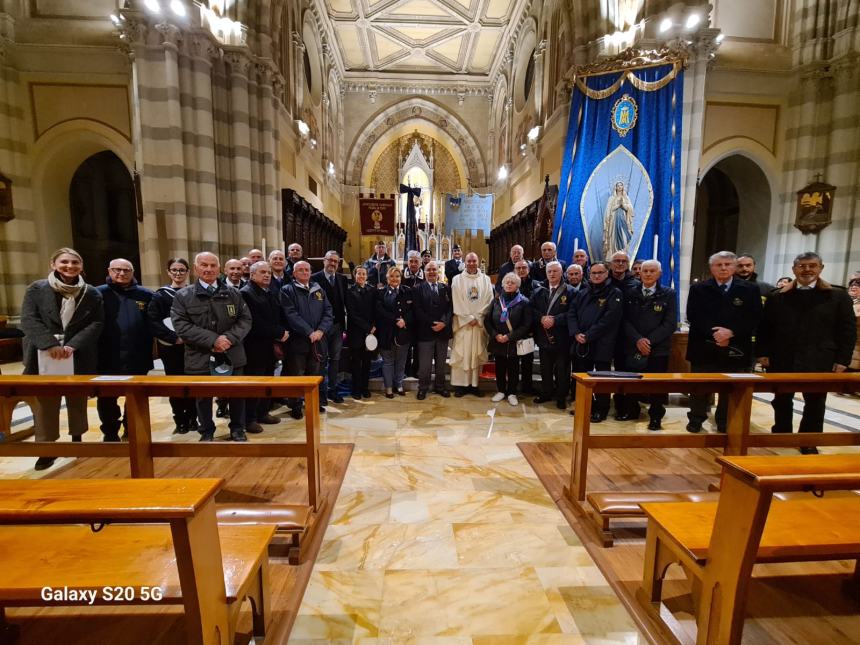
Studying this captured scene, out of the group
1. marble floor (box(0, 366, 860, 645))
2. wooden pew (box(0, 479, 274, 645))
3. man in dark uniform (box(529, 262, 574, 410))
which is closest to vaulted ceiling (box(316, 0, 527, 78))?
man in dark uniform (box(529, 262, 574, 410))

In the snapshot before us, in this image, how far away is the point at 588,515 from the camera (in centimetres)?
255

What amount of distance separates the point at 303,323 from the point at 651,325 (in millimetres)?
3535

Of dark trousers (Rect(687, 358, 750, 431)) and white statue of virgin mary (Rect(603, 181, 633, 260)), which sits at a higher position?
white statue of virgin mary (Rect(603, 181, 633, 260))

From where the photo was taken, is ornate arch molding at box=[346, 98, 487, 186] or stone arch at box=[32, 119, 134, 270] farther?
ornate arch molding at box=[346, 98, 487, 186]

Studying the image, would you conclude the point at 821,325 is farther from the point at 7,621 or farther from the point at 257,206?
the point at 257,206

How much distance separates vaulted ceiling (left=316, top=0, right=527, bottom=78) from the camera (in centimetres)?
1200

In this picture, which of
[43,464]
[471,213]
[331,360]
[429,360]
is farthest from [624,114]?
[43,464]

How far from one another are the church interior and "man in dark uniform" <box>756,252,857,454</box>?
64 millimetres

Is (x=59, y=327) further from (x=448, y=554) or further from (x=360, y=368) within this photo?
(x=448, y=554)

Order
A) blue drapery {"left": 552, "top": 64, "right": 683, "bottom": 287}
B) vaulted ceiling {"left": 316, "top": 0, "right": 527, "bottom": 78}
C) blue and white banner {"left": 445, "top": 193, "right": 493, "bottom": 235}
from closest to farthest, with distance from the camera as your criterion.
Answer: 1. blue drapery {"left": 552, "top": 64, "right": 683, "bottom": 287}
2. blue and white banner {"left": 445, "top": 193, "right": 493, "bottom": 235}
3. vaulted ceiling {"left": 316, "top": 0, "right": 527, "bottom": 78}

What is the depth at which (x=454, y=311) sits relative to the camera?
520 centimetres

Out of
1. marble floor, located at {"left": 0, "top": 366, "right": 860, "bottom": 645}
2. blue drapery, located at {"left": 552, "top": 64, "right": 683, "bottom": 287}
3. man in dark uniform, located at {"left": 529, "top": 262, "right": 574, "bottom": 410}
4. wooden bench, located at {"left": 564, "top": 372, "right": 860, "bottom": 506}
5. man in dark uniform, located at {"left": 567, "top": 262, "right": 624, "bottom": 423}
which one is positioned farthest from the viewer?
blue drapery, located at {"left": 552, "top": 64, "right": 683, "bottom": 287}

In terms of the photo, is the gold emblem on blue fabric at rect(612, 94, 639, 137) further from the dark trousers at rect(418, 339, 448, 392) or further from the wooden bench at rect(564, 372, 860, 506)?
the wooden bench at rect(564, 372, 860, 506)

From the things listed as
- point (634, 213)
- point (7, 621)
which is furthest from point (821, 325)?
point (7, 621)
